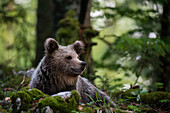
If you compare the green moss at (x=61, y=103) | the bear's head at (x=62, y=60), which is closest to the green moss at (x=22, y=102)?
the green moss at (x=61, y=103)

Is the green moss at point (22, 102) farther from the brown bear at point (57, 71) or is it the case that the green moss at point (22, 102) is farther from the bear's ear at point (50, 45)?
the bear's ear at point (50, 45)

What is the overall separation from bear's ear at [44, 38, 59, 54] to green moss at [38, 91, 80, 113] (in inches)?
76.6

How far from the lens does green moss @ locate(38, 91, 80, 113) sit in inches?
133

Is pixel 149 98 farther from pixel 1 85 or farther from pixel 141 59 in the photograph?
pixel 1 85

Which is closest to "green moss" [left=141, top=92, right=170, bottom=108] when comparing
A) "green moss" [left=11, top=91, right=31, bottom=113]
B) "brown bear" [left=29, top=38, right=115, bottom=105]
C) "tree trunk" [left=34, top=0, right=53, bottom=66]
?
"brown bear" [left=29, top=38, right=115, bottom=105]

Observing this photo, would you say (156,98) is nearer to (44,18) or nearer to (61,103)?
(61,103)

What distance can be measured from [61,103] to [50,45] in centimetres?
211

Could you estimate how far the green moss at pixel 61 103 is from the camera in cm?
337

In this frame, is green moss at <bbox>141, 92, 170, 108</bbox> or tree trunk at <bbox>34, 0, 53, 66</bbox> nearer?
green moss at <bbox>141, 92, 170, 108</bbox>

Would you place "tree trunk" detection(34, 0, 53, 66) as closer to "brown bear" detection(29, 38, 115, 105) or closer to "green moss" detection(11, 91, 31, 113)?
"brown bear" detection(29, 38, 115, 105)

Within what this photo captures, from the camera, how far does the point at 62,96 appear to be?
3686mm

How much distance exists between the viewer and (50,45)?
17.3ft

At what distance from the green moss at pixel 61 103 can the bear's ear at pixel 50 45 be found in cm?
194

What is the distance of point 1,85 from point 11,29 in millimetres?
10995
